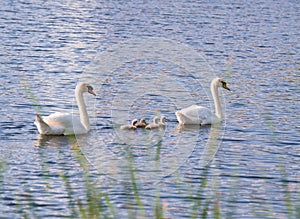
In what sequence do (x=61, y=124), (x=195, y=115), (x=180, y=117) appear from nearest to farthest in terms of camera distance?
1. (x=61, y=124)
2. (x=180, y=117)
3. (x=195, y=115)

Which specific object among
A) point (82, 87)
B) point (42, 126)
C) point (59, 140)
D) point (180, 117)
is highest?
point (82, 87)

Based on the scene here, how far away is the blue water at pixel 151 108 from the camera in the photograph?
11.3 meters

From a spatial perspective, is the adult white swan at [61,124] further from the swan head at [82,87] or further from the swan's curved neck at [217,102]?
the swan's curved neck at [217,102]

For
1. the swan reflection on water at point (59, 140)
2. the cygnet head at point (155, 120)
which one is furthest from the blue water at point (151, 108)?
the cygnet head at point (155, 120)

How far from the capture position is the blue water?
1130cm

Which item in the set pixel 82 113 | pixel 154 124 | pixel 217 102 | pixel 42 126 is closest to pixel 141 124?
pixel 154 124

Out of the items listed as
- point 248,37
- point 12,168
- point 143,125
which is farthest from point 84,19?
point 12,168

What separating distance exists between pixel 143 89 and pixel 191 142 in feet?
16.3

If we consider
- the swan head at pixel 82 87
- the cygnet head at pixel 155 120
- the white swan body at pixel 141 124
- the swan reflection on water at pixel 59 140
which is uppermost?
the swan head at pixel 82 87

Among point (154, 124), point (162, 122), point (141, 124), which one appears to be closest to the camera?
point (154, 124)

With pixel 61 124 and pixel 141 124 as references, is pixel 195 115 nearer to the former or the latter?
pixel 141 124

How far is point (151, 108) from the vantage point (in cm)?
1858

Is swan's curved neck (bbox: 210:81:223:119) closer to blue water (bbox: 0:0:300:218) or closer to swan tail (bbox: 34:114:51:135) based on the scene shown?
blue water (bbox: 0:0:300:218)

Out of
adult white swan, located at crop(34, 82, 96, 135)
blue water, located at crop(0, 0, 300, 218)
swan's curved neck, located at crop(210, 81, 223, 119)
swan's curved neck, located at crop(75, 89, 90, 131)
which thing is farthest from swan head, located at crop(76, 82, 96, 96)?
swan's curved neck, located at crop(210, 81, 223, 119)
